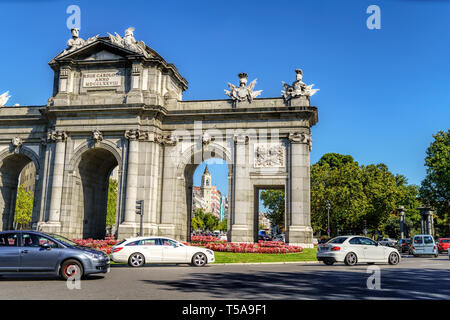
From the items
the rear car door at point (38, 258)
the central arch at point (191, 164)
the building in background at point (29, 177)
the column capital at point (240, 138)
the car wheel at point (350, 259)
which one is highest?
the building in background at point (29, 177)

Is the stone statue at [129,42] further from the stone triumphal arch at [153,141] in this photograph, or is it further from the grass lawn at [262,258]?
the grass lawn at [262,258]

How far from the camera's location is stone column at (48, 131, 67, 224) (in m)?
31.8

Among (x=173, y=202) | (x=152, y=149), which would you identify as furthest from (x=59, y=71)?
(x=173, y=202)

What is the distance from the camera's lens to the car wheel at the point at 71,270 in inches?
525

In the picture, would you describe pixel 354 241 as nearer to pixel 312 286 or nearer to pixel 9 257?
pixel 312 286

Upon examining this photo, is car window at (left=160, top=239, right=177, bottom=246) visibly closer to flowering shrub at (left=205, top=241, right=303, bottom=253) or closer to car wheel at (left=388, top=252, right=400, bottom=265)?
flowering shrub at (left=205, top=241, right=303, bottom=253)

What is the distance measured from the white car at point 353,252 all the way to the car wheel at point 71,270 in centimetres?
1173

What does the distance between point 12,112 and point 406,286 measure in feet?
115

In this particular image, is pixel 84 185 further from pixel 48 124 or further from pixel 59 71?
pixel 59 71

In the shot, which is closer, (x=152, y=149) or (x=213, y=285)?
(x=213, y=285)

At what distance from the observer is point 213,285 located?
12.4 meters

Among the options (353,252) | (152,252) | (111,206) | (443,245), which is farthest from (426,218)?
(111,206)

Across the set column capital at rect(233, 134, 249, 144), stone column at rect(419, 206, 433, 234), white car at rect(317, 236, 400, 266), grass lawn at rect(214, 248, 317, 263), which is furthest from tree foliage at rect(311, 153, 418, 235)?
white car at rect(317, 236, 400, 266)

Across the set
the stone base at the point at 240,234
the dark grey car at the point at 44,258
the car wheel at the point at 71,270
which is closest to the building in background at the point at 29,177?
the stone base at the point at 240,234
